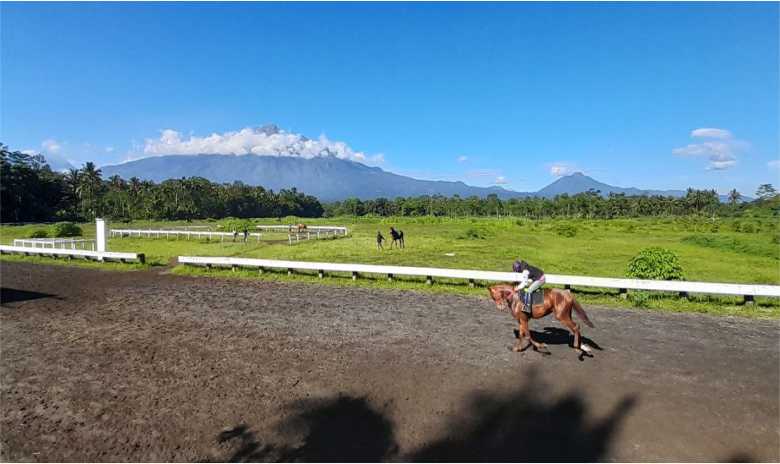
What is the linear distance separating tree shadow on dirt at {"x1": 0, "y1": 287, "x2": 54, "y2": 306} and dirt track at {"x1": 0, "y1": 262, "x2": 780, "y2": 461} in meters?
2.57

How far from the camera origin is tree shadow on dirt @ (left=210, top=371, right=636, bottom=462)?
521 centimetres

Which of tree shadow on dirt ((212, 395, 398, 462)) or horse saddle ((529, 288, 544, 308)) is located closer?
tree shadow on dirt ((212, 395, 398, 462))

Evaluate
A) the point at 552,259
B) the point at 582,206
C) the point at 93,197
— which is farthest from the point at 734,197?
the point at 93,197

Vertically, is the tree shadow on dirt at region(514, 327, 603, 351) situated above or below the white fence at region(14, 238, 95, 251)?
below

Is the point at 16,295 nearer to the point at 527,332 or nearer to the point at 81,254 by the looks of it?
the point at 81,254

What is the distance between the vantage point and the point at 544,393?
685 cm

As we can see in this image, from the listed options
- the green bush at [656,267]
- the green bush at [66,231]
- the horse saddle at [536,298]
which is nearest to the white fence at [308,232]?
the green bush at [66,231]

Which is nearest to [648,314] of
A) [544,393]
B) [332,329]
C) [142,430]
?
[544,393]

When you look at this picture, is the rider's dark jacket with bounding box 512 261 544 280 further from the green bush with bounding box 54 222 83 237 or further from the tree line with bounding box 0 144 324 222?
the tree line with bounding box 0 144 324 222

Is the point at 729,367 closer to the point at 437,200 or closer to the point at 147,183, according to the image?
the point at 147,183

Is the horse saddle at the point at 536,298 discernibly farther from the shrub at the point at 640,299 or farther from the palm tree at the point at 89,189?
the palm tree at the point at 89,189

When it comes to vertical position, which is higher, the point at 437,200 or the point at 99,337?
the point at 437,200

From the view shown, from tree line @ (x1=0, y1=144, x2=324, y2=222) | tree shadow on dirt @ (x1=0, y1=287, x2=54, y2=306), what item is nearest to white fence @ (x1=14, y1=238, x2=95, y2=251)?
tree shadow on dirt @ (x1=0, y1=287, x2=54, y2=306)

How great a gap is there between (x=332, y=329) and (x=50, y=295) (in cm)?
1177
